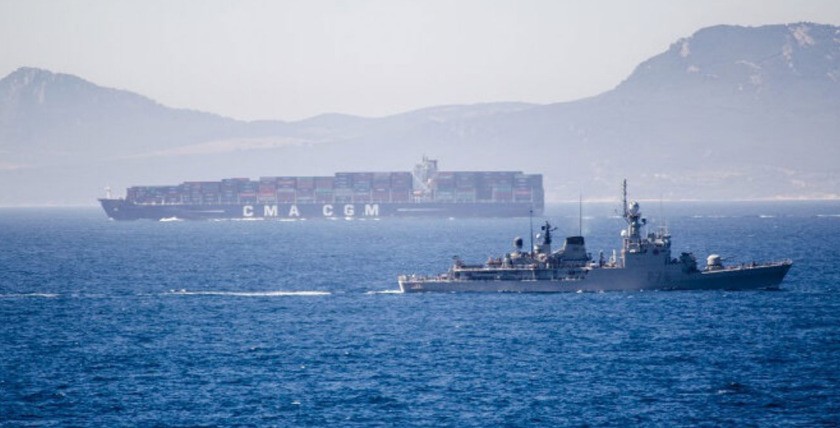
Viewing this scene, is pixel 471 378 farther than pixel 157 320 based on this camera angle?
No

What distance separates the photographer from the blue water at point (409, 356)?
65.9 m

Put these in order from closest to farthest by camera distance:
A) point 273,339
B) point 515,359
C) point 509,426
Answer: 1. point 509,426
2. point 515,359
3. point 273,339

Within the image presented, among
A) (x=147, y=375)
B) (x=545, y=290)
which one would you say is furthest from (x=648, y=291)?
(x=147, y=375)

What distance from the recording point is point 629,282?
359 ft

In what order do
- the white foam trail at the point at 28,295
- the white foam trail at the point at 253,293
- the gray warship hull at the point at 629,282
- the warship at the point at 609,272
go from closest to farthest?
1. the warship at the point at 609,272
2. the gray warship hull at the point at 629,282
3. the white foam trail at the point at 253,293
4. the white foam trail at the point at 28,295

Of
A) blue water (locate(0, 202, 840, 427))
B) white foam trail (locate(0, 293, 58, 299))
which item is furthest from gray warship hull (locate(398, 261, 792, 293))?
white foam trail (locate(0, 293, 58, 299))

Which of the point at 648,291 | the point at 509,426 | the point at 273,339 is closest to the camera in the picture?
the point at 509,426

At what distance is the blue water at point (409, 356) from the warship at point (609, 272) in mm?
1523

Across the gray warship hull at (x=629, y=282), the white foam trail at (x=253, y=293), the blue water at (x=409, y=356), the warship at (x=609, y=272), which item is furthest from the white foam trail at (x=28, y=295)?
the gray warship hull at (x=629, y=282)

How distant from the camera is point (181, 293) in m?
123

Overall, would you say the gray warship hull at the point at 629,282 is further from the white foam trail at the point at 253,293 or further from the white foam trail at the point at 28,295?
the white foam trail at the point at 28,295

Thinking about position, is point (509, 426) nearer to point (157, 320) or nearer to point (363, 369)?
point (363, 369)

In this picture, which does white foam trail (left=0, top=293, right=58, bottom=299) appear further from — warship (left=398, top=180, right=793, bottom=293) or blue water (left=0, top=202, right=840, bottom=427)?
warship (left=398, top=180, right=793, bottom=293)

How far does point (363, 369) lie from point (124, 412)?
53.0ft
